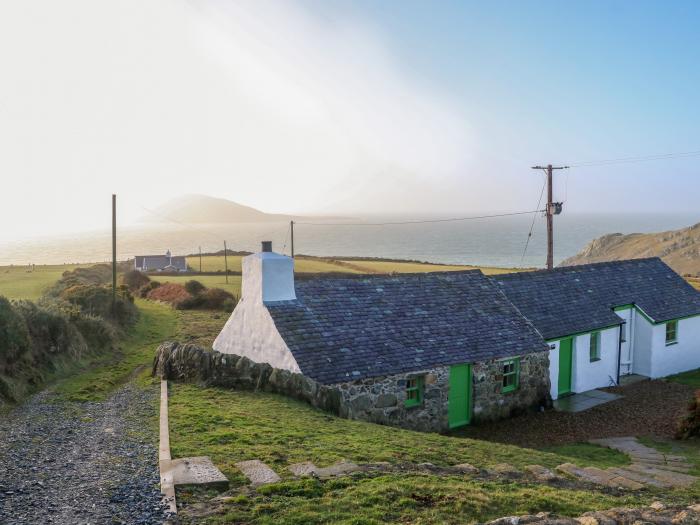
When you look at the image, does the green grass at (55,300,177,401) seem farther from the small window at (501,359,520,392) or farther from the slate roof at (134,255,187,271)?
the slate roof at (134,255,187,271)

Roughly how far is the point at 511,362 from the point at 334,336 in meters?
6.34

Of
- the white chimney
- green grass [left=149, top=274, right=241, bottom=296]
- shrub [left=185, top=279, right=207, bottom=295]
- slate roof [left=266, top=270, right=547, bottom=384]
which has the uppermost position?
the white chimney

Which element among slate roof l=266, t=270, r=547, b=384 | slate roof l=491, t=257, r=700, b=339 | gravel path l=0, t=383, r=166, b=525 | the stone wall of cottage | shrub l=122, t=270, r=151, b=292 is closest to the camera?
gravel path l=0, t=383, r=166, b=525

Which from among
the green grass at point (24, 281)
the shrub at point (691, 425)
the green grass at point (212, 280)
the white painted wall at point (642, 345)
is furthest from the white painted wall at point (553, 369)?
the green grass at point (212, 280)

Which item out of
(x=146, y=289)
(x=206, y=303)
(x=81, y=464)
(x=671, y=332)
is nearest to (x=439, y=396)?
(x=81, y=464)

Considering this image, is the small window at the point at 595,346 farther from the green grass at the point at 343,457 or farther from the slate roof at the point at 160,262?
the slate roof at the point at 160,262

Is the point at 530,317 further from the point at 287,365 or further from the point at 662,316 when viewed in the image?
the point at 287,365

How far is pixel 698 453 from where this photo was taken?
1628 centimetres

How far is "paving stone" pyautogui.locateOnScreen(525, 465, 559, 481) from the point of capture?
11266 millimetres

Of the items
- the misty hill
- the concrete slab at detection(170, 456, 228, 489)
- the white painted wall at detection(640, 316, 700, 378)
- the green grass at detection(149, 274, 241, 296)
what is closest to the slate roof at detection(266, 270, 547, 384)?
the concrete slab at detection(170, 456, 228, 489)

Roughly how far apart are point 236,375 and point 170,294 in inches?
1141

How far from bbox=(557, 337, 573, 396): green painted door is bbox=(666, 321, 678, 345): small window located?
7003 mm

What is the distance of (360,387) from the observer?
17281 mm

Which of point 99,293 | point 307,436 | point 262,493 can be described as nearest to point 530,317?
point 307,436
